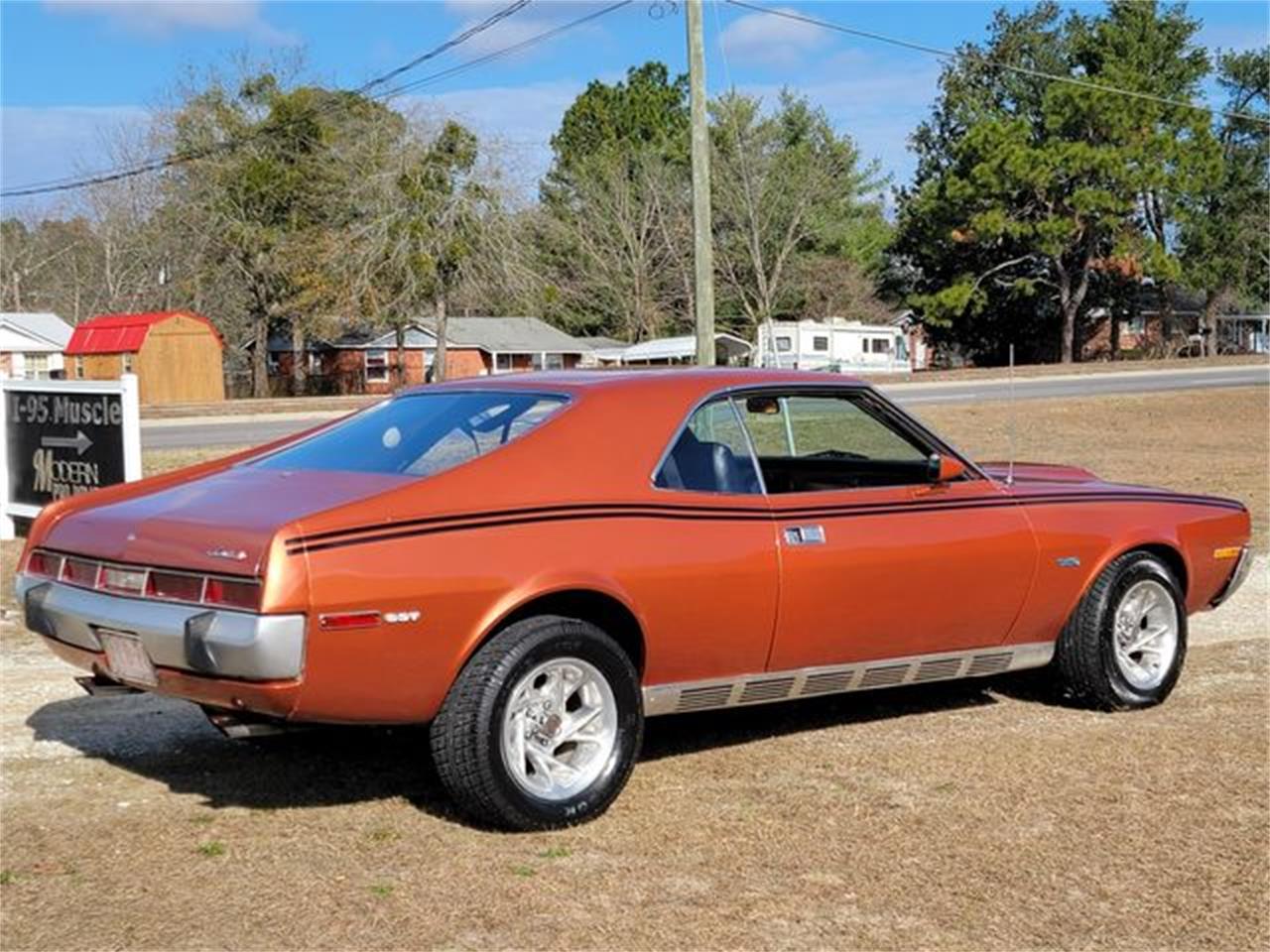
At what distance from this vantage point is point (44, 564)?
5520mm

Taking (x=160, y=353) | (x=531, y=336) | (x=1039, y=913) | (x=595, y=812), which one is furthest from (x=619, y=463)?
(x=531, y=336)

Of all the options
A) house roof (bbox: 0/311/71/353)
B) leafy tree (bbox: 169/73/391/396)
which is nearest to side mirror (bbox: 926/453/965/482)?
leafy tree (bbox: 169/73/391/396)

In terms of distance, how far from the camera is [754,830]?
5.21m

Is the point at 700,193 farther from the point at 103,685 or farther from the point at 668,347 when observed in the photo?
the point at 668,347

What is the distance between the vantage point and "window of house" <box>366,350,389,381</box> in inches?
2689

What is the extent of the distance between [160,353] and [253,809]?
145ft

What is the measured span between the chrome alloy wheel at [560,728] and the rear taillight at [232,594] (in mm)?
891

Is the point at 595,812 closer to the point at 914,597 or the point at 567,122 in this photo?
the point at 914,597

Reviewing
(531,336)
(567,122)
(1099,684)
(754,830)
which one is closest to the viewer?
(754,830)

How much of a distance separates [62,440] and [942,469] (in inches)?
314

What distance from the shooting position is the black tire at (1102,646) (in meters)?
6.84

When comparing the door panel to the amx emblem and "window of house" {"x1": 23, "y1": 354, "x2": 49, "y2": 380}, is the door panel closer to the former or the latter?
the amx emblem

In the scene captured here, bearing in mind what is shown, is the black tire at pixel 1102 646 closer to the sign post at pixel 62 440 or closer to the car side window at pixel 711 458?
the car side window at pixel 711 458

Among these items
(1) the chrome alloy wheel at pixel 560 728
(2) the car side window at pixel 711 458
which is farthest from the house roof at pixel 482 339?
(1) the chrome alloy wheel at pixel 560 728
